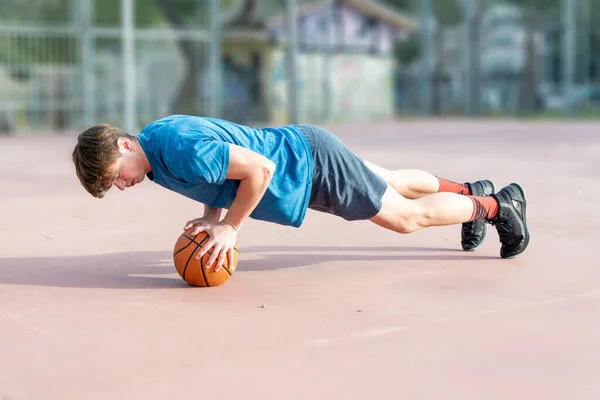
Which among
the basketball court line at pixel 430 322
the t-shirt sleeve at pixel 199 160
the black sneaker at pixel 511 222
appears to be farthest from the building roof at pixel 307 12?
the basketball court line at pixel 430 322

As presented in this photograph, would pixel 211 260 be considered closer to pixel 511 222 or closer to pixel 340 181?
pixel 340 181

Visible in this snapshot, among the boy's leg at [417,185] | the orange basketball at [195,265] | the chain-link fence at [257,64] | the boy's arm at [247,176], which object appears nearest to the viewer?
the boy's arm at [247,176]

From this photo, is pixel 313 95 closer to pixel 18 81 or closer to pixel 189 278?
pixel 18 81

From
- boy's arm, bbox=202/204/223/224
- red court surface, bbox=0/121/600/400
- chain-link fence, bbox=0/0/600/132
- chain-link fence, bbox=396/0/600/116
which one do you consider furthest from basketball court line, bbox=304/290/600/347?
chain-link fence, bbox=396/0/600/116

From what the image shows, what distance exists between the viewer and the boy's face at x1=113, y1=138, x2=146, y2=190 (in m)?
4.67

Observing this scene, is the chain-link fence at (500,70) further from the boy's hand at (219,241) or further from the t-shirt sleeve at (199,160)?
the t-shirt sleeve at (199,160)

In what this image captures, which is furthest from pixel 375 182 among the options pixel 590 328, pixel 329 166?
pixel 590 328

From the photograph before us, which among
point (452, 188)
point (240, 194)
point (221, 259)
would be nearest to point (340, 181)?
point (240, 194)

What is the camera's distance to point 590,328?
4117mm

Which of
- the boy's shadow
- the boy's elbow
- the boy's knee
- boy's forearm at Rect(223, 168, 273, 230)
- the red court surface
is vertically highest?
the boy's elbow

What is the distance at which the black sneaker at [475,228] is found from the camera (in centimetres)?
589

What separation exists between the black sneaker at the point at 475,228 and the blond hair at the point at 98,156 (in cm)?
221

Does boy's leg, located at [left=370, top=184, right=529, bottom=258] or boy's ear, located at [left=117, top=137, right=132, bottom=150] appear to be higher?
boy's ear, located at [left=117, top=137, right=132, bottom=150]

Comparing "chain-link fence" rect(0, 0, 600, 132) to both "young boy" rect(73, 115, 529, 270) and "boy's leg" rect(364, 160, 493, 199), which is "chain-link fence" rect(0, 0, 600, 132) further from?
"young boy" rect(73, 115, 529, 270)
